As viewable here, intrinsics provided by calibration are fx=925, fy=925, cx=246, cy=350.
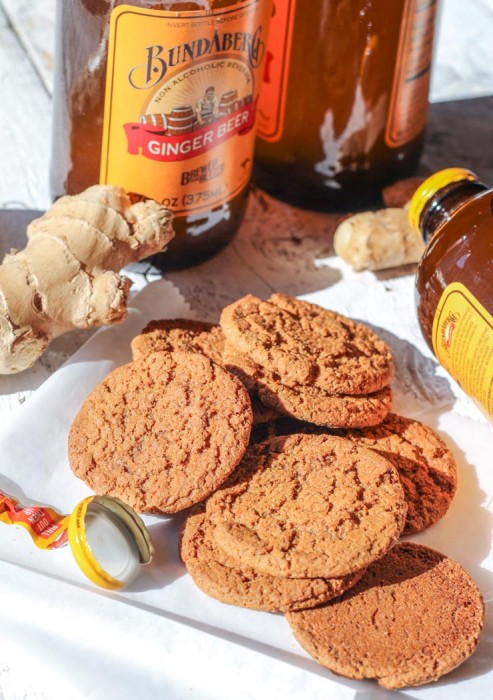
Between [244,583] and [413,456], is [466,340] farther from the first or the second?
[244,583]

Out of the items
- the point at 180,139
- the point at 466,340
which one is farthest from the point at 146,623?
the point at 180,139

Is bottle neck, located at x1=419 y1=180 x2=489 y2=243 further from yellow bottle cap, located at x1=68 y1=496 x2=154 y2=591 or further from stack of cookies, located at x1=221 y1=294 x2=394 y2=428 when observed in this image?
yellow bottle cap, located at x1=68 y1=496 x2=154 y2=591

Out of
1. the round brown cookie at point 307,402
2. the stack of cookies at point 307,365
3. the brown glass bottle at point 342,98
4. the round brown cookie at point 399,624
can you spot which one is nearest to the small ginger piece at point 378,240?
the brown glass bottle at point 342,98

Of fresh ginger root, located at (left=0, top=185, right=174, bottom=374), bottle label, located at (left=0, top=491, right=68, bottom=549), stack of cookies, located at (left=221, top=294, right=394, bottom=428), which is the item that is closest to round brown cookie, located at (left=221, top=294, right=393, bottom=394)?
stack of cookies, located at (left=221, top=294, right=394, bottom=428)

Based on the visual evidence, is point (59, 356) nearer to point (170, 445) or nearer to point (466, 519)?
point (170, 445)

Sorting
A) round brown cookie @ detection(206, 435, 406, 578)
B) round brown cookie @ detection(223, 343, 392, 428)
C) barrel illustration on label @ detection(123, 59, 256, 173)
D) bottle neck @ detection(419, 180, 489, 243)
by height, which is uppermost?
barrel illustration on label @ detection(123, 59, 256, 173)

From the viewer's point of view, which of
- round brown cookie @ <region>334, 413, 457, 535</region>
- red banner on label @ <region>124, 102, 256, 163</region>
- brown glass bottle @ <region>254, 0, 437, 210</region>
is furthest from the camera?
brown glass bottle @ <region>254, 0, 437, 210</region>

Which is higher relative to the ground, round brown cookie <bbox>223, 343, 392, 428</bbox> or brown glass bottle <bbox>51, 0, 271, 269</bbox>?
brown glass bottle <bbox>51, 0, 271, 269</bbox>

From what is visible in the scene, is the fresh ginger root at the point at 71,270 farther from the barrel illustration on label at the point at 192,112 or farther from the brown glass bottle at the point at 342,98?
the brown glass bottle at the point at 342,98

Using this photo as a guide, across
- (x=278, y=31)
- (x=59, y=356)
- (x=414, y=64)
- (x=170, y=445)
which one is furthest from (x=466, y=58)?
(x=170, y=445)
